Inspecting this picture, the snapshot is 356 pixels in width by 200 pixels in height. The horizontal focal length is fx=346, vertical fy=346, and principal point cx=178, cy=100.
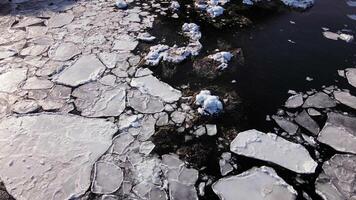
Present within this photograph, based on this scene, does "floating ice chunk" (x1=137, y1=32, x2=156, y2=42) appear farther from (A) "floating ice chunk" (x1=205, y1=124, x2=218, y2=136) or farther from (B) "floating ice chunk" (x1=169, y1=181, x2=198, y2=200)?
(B) "floating ice chunk" (x1=169, y1=181, x2=198, y2=200)

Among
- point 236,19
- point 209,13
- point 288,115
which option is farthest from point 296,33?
point 288,115

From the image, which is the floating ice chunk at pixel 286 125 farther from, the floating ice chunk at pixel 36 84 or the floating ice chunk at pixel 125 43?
the floating ice chunk at pixel 36 84

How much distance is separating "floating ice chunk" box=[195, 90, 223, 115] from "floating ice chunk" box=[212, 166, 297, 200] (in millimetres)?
664

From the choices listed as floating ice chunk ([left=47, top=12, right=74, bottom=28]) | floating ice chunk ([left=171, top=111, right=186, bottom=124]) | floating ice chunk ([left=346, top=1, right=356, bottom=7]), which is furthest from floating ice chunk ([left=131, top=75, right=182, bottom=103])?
floating ice chunk ([left=346, top=1, right=356, bottom=7])

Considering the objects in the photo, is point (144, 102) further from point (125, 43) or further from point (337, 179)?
point (337, 179)

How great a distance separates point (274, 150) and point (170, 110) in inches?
37.2

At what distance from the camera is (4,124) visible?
116 inches

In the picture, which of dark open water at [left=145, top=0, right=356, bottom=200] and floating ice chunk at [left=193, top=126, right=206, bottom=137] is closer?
floating ice chunk at [left=193, top=126, right=206, bottom=137]

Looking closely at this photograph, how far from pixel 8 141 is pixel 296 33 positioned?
10.6 ft

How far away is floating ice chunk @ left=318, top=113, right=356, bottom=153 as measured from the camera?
275 centimetres

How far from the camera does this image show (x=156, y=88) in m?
3.30

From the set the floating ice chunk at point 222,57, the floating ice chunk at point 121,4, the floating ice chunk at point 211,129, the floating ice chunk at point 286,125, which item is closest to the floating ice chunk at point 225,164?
the floating ice chunk at point 211,129

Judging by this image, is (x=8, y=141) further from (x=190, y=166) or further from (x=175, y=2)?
(x=175, y=2)

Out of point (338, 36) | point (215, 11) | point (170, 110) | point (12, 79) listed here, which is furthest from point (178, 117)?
point (338, 36)
